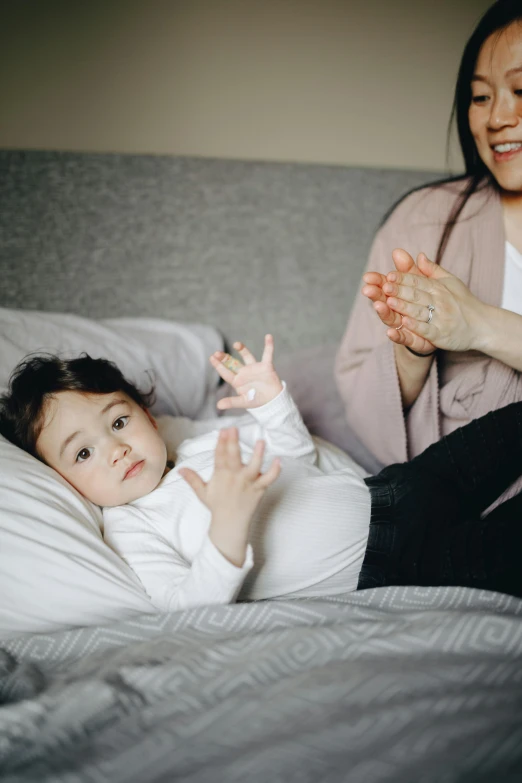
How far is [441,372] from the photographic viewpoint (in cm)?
113

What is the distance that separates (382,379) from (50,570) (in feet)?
2.16

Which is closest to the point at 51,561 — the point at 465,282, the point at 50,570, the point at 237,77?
the point at 50,570

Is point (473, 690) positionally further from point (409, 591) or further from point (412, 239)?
point (412, 239)

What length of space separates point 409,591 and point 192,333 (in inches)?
31.0

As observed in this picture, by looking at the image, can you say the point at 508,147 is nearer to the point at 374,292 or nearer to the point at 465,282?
the point at 465,282

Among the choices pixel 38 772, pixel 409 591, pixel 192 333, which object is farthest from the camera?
pixel 192 333

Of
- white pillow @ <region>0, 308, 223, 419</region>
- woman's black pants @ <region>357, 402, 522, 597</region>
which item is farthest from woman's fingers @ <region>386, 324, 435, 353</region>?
white pillow @ <region>0, 308, 223, 419</region>

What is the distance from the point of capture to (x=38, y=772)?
1.74 ft

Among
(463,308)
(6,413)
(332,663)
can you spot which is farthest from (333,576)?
(6,413)

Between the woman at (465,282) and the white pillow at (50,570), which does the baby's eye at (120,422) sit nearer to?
the white pillow at (50,570)

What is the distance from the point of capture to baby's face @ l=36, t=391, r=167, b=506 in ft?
2.97

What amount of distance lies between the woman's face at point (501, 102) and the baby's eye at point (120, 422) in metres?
0.83

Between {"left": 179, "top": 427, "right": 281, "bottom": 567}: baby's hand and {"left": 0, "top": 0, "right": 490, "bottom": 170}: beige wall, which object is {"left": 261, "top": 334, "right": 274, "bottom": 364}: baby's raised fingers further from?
{"left": 0, "top": 0, "right": 490, "bottom": 170}: beige wall

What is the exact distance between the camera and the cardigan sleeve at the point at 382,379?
1.09m
